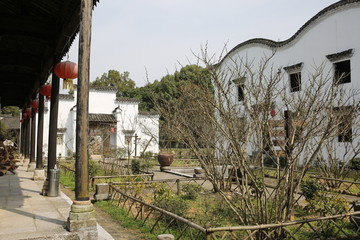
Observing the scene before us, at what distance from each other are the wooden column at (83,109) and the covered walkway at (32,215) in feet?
1.90

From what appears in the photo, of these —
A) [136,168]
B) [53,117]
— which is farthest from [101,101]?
[53,117]

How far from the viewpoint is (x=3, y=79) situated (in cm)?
1116

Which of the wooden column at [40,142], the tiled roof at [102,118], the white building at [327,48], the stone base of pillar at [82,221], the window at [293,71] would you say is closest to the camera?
the stone base of pillar at [82,221]

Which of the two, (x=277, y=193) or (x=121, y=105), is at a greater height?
(x=121, y=105)

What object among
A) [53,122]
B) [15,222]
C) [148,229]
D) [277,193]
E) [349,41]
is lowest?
[148,229]

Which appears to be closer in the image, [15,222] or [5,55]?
[15,222]

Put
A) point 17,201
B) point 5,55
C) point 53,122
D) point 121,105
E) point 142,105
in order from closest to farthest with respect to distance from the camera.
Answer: point 17,201 < point 53,122 < point 5,55 < point 121,105 < point 142,105

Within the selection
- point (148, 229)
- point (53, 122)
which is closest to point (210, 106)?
point (148, 229)

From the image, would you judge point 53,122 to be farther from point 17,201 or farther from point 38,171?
point 38,171

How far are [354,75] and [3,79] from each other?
14.9 m

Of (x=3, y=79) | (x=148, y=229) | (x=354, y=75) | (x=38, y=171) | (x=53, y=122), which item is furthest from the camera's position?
(x=354, y=75)

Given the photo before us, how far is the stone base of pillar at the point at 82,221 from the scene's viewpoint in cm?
427

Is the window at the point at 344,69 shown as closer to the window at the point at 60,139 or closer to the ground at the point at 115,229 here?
the ground at the point at 115,229

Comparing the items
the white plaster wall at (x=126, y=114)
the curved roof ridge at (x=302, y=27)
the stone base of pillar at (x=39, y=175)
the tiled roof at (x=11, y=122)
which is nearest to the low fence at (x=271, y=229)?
the stone base of pillar at (x=39, y=175)
